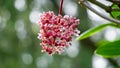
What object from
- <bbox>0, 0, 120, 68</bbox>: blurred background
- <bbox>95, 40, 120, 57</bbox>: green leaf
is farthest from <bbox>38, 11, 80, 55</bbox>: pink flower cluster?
<bbox>0, 0, 120, 68</bbox>: blurred background

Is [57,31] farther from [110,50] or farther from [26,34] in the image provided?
[26,34]

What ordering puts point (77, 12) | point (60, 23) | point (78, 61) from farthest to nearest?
point (78, 61), point (77, 12), point (60, 23)

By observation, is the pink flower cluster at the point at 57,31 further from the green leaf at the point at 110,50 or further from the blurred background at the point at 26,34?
the blurred background at the point at 26,34

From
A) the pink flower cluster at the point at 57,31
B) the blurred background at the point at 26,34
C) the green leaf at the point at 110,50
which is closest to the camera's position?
the pink flower cluster at the point at 57,31

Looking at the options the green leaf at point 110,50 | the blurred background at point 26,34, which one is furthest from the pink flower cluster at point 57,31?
the blurred background at point 26,34

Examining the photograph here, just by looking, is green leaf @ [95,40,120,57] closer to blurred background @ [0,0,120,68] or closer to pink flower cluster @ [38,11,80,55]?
pink flower cluster @ [38,11,80,55]

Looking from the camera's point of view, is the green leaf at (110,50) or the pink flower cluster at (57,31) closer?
the pink flower cluster at (57,31)

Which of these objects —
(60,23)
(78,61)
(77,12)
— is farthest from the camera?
(78,61)

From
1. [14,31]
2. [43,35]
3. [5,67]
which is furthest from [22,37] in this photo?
[43,35]

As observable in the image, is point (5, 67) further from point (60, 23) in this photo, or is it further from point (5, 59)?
point (60, 23)
